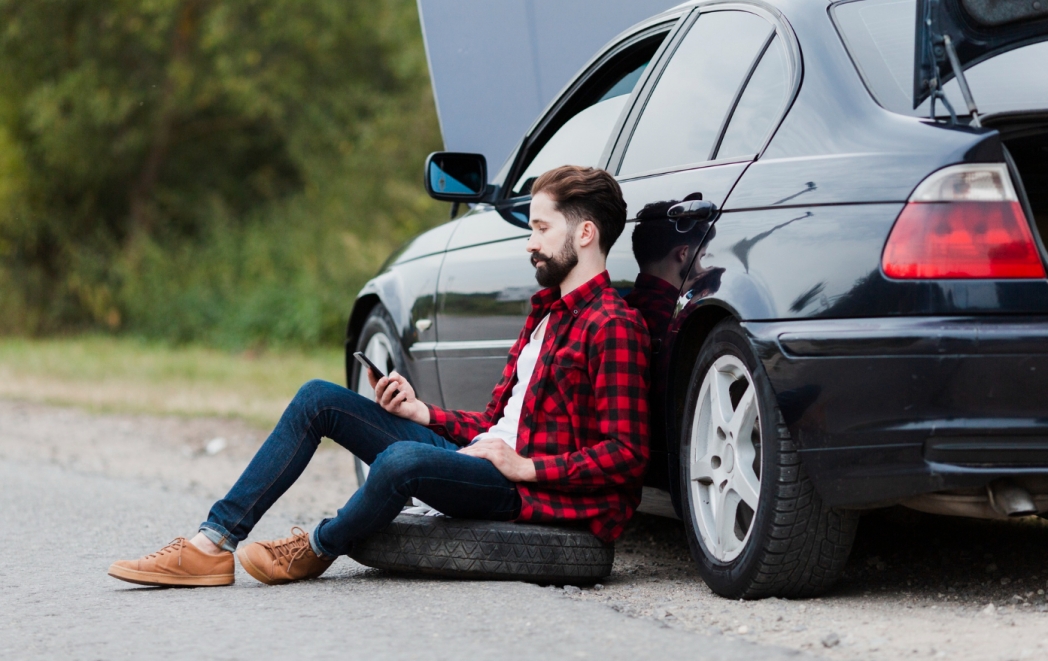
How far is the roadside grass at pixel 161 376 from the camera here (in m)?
11.1

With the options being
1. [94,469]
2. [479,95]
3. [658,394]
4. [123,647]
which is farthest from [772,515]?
[94,469]

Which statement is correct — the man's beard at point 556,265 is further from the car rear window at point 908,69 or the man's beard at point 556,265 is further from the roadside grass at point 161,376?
the roadside grass at point 161,376

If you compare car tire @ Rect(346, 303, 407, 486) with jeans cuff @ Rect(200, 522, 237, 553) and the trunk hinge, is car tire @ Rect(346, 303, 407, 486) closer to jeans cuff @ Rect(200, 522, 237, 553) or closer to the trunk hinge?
jeans cuff @ Rect(200, 522, 237, 553)

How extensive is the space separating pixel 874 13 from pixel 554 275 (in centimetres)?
119

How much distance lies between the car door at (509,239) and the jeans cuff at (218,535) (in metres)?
1.21

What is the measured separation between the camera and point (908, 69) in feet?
11.4

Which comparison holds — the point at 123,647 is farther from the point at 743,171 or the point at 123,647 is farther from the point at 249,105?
the point at 249,105

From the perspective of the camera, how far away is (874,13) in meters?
3.66

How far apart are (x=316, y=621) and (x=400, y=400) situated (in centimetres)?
101

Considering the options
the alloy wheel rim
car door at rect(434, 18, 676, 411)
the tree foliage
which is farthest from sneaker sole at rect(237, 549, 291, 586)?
the tree foliage

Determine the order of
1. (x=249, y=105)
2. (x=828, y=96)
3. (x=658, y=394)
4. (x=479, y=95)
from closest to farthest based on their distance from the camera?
1. (x=828, y=96)
2. (x=658, y=394)
3. (x=479, y=95)
4. (x=249, y=105)

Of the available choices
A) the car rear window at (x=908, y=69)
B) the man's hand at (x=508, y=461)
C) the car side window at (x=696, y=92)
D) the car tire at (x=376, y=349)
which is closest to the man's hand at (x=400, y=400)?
the man's hand at (x=508, y=461)

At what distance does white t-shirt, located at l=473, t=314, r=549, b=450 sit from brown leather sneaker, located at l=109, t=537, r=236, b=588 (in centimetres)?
87

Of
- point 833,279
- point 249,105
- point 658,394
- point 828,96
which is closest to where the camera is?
point 833,279
